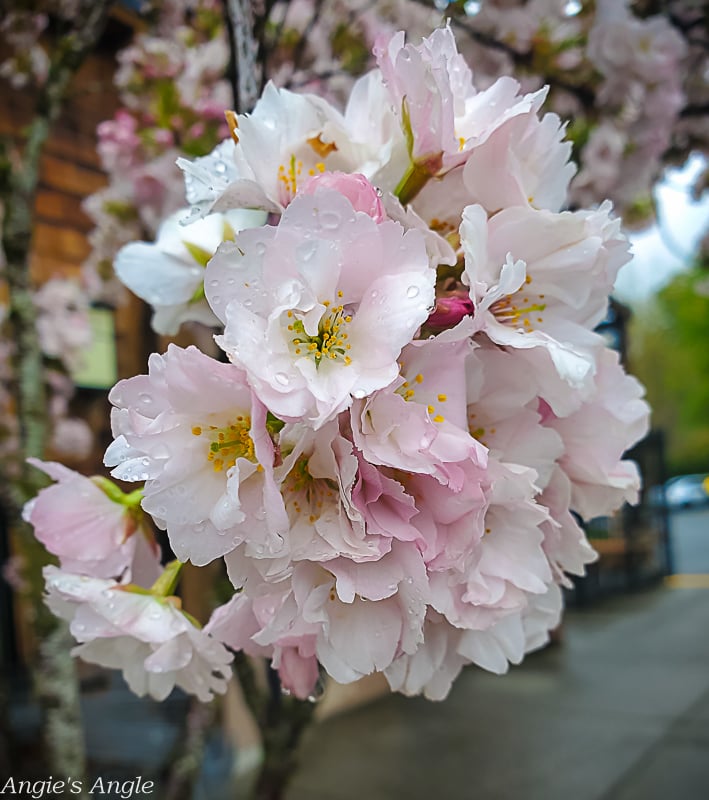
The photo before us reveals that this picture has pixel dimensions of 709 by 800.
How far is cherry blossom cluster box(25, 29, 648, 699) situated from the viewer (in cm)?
47

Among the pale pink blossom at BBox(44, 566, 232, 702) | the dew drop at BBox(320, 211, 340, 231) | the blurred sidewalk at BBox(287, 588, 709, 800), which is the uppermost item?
the dew drop at BBox(320, 211, 340, 231)

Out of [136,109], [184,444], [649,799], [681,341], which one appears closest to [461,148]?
[184,444]

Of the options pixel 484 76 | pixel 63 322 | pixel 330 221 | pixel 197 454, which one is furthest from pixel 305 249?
pixel 63 322

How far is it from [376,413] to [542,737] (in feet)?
12.3

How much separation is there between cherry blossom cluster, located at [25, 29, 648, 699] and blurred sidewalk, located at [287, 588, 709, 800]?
2954mm

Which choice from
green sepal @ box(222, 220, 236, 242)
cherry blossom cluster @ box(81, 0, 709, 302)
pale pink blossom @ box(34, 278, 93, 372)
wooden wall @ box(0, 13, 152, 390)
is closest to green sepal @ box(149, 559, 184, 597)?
green sepal @ box(222, 220, 236, 242)

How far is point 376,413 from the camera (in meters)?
0.47

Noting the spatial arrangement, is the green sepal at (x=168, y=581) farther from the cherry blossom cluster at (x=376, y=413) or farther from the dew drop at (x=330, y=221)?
the dew drop at (x=330, y=221)

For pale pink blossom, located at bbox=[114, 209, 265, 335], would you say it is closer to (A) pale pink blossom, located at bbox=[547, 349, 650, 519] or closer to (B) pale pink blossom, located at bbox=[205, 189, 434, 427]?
(B) pale pink blossom, located at bbox=[205, 189, 434, 427]

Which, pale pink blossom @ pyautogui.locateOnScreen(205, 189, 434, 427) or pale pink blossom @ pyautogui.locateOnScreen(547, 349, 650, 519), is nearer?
pale pink blossom @ pyautogui.locateOnScreen(205, 189, 434, 427)

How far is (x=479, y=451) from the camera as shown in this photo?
0.48 meters

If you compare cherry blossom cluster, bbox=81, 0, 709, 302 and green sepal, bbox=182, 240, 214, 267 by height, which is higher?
cherry blossom cluster, bbox=81, 0, 709, 302

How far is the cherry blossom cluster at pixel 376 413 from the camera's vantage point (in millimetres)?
465

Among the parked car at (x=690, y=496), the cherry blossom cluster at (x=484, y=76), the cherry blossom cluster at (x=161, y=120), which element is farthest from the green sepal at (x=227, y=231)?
the parked car at (x=690, y=496)
